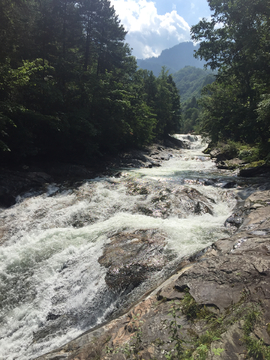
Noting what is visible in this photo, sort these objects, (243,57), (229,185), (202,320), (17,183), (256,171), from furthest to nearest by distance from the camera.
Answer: (243,57) < (256,171) < (229,185) < (17,183) < (202,320)

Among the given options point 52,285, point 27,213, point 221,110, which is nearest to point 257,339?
point 52,285

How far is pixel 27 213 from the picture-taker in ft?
29.3

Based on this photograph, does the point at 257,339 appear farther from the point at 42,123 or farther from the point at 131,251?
the point at 42,123

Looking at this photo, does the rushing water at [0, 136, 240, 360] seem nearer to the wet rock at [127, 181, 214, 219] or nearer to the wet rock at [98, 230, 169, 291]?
the wet rock at [127, 181, 214, 219]

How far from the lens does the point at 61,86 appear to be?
54.2 ft

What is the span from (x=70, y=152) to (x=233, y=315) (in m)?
17.1

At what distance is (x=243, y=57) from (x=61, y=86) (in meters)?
15.0

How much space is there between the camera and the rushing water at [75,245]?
13.5 ft

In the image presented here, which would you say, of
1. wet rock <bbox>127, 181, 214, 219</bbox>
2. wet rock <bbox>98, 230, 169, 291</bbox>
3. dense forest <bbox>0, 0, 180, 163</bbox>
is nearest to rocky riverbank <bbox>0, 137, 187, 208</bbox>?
dense forest <bbox>0, 0, 180, 163</bbox>

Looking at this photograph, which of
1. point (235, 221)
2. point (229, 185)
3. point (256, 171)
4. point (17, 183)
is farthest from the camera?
point (256, 171)

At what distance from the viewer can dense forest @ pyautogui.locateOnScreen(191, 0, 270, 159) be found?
1295cm

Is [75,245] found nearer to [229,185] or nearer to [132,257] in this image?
[132,257]

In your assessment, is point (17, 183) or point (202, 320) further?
point (17, 183)

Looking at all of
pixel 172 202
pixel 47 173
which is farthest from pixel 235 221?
pixel 47 173
